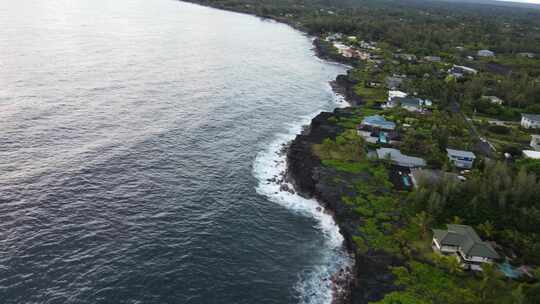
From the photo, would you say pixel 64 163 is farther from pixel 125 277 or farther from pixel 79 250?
pixel 125 277

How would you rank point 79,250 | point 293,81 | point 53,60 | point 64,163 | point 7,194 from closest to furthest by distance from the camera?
point 79,250, point 7,194, point 64,163, point 53,60, point 293,81

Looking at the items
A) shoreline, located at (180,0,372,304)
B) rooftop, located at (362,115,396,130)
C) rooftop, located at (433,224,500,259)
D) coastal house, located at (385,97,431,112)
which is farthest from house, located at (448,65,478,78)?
rooftop, located at (433,224,500,259)

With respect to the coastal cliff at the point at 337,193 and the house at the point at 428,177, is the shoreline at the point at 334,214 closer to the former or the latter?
the coastal cliff at the point at 337,193

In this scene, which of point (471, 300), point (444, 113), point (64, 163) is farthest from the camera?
point (444, 113)

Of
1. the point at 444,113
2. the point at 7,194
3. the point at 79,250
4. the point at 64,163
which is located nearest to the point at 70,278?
the point at 79,250

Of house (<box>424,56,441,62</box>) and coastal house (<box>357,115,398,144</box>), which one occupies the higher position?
coastal house (<box>357,115,398,144</box>)

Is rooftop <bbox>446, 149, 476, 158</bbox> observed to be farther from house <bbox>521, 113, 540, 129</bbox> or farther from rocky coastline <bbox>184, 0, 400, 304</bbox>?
house <bbox>521, 113, 540, 129</bbox>

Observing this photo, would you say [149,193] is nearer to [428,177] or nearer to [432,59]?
[428,177]
